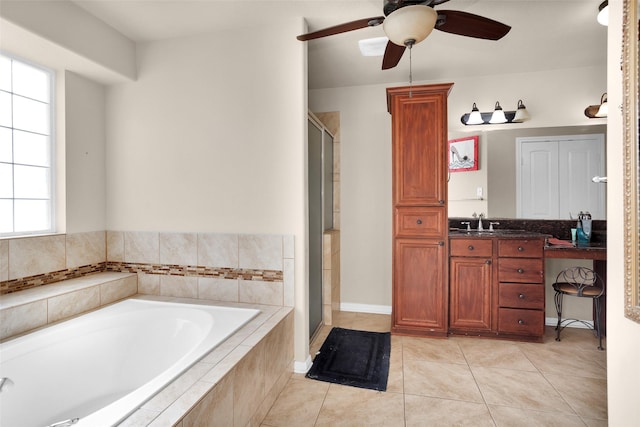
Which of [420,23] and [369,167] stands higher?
[420,23]

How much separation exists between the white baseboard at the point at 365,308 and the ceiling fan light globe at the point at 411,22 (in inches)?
105

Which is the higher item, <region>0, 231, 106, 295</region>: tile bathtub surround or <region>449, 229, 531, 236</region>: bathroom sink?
<region>449, 229, 531, 236</region>: bathroom sink

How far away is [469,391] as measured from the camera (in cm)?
202

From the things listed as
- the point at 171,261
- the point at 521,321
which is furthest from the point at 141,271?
the point at 521,321

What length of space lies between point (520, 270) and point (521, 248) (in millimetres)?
182

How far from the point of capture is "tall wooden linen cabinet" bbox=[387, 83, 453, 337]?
9.09 feet

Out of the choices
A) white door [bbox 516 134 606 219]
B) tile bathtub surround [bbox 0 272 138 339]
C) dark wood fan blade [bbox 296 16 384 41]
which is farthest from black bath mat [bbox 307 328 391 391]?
dark wood fan blade [bbox 296 16 384 41]

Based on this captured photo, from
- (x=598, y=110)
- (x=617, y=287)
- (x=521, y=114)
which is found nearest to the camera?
(x=617, y=287)

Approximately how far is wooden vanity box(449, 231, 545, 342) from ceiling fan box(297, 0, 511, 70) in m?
1.63

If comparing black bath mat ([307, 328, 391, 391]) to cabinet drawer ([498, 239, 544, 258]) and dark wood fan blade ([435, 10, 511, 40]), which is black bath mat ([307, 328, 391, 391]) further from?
dark wood fan blade ([435, 10, 511, 40])

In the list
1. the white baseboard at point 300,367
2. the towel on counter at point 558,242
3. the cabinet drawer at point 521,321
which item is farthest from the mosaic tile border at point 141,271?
the towel on counter at point 558,242

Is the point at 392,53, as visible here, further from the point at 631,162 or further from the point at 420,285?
the point at 420,285

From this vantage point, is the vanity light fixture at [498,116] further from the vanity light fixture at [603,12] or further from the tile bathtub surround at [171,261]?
the tile bathtub surround at [171,261]

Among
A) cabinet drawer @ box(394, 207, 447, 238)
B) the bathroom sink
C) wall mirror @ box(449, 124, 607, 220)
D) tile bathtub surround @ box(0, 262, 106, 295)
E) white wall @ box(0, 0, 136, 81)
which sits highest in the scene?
white wall @ box(0, 0, 136, 81)
